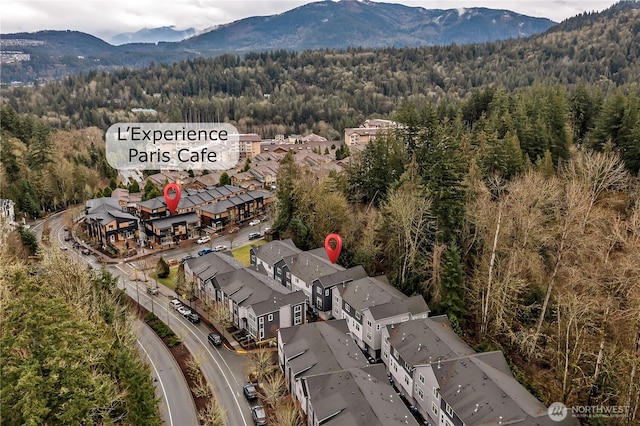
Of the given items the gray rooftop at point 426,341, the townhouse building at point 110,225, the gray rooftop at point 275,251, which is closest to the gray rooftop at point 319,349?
the gray rooftop at point 426,341

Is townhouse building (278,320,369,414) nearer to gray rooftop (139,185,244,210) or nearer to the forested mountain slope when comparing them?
gray rooftop (139,185,244,210)

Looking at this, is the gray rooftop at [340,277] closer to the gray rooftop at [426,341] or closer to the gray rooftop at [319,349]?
the gray rooftop at [319,349]

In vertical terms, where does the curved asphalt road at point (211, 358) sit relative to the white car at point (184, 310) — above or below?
below

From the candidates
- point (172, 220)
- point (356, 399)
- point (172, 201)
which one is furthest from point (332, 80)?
point (356, 399)

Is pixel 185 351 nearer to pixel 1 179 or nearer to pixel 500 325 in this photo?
pixel 500 325

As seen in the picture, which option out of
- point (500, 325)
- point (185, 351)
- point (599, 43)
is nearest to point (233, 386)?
point (185, 351)
